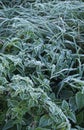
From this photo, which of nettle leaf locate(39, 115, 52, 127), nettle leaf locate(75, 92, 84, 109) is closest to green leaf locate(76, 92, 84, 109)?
nettle leaf locate(75, 92, 84, 109)

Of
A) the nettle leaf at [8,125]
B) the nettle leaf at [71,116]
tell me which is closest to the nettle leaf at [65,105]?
the nettle leaf at [71,116]

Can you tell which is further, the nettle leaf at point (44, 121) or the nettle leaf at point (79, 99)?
the nettle leaf at point (79, 99)

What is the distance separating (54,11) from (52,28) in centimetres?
22

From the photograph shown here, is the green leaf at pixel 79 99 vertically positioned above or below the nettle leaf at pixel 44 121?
above

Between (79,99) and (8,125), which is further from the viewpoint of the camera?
(79,99)

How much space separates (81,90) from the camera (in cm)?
138

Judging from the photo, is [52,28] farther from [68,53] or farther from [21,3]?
[21,3]

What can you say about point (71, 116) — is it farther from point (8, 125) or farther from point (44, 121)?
point (8, 125)

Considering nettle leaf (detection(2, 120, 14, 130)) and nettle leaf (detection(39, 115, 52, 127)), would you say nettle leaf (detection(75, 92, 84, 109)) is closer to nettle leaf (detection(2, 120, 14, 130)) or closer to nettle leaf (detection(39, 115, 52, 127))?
nettle leaf (detection(39, 115, 52, 127))

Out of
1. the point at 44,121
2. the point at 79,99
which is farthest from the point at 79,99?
the point at 44,121

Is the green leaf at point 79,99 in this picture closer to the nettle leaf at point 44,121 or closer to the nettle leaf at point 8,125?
the nettle leaf at point 44,121

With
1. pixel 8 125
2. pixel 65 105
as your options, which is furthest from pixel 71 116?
pixel 8 125

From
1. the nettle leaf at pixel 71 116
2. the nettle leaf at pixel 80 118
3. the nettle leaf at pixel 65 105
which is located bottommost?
the nettle leaf at pixel 80 118

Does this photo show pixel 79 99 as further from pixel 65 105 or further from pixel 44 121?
pixel 44 121
